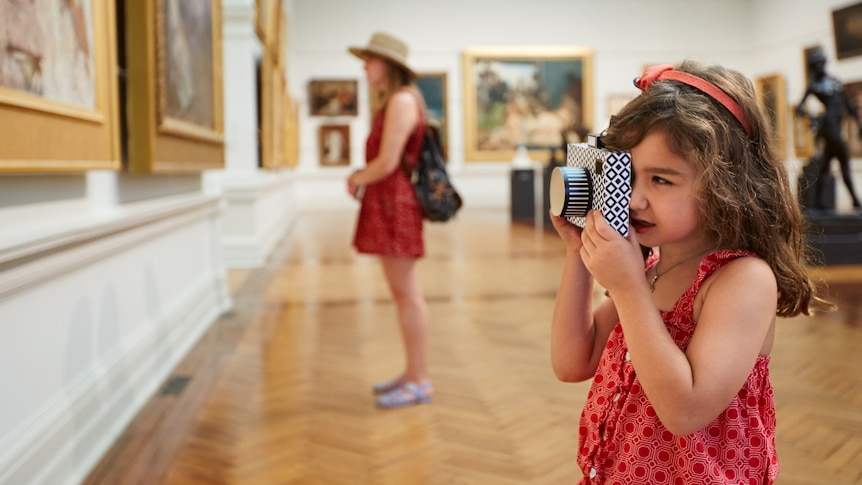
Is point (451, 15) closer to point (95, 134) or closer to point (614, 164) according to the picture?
point (95, 134)

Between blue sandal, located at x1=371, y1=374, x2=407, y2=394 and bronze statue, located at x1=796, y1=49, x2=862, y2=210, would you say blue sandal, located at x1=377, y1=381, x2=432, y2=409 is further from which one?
bronze statue, located at x1=796, y1=49, x2=862, y2=210

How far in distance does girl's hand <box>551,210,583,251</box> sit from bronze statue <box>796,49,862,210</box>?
909cm

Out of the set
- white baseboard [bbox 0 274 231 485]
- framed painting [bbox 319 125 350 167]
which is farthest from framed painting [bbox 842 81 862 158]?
white baseboard [bbox 0 274 231 485]

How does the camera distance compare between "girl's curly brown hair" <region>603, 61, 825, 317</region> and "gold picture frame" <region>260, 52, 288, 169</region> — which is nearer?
"girl's curly brown hair" <region>603, 61, 825, 317</region>

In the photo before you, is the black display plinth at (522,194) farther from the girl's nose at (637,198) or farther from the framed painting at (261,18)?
the girl's nose at (637,198)

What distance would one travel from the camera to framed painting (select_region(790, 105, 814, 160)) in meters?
18.7

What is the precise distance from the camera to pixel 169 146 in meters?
4.19

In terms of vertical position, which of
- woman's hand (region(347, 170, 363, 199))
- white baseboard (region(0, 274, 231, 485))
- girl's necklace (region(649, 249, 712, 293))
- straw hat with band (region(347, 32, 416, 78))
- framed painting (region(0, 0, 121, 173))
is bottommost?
white baseboard (region(0, 274, 231, 485))

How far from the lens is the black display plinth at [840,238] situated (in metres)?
8.65

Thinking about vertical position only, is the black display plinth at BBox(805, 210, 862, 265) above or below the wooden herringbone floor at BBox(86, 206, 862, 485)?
above

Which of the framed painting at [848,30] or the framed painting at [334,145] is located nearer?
the framed painting at [848,30]

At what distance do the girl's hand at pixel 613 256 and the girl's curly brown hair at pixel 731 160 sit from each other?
0.15 m

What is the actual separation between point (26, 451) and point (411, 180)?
2.10 m

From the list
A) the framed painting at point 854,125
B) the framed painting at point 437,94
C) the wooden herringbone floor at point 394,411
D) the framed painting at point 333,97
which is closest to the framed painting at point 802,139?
the framed painting at point 854,125
